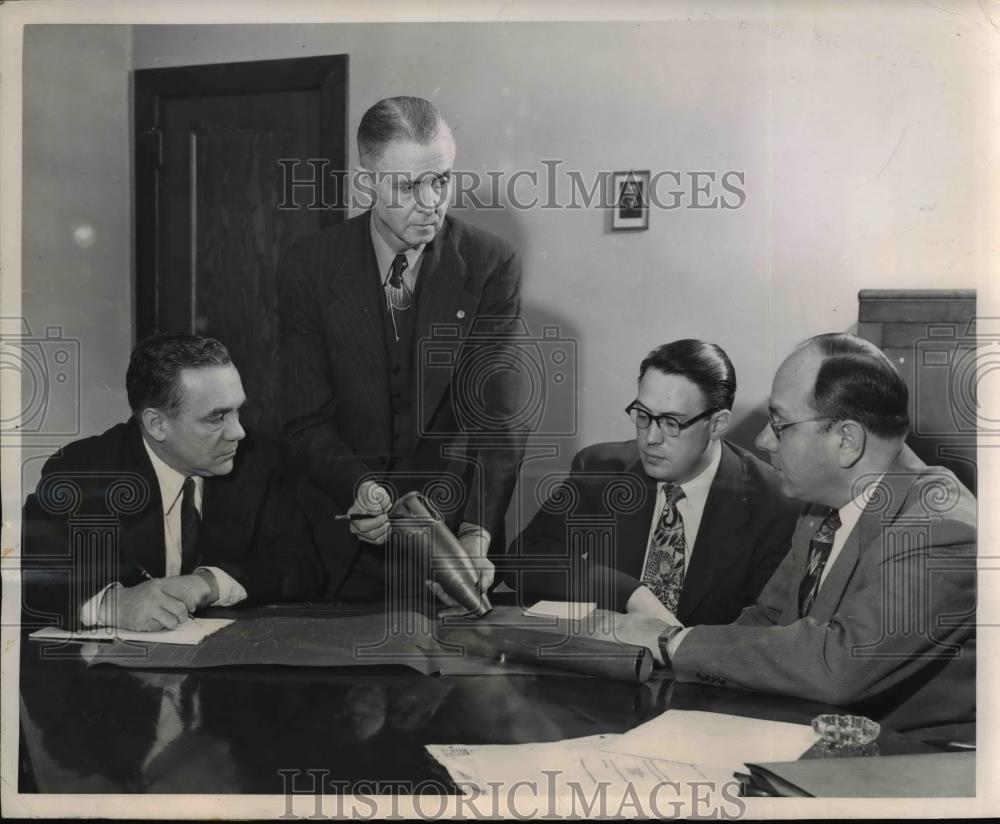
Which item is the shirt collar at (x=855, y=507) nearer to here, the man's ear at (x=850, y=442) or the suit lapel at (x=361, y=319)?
the man's ear at (x=850, y=442)

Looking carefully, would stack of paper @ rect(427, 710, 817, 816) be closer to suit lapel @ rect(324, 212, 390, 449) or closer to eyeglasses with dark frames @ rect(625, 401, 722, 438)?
eyeglasses with dark frames @ rect(625, 401, 722, 438)

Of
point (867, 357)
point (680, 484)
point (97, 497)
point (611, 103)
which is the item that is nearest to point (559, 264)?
point (611, 103)

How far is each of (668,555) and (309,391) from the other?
102 centimetres

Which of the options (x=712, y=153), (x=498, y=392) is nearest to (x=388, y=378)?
(x=498, y=392)

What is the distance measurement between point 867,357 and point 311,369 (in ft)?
4.69

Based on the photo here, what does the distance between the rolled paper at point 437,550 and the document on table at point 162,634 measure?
0.50 meters

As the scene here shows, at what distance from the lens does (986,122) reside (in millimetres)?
2814

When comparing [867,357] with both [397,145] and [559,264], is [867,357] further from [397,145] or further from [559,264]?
[397,145]

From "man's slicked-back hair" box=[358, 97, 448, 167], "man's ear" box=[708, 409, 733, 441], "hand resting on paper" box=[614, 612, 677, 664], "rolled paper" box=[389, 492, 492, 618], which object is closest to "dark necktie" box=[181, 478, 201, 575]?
"rolled paper" box=[389, 492, 492, 618]

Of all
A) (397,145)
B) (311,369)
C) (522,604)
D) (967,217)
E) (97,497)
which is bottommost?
(522,604)

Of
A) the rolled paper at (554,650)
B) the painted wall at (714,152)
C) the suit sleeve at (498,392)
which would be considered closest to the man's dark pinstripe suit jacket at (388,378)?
the suit sleeve at (498,392)

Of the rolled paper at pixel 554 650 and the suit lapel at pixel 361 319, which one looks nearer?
the rolled paper at pixel 554 650

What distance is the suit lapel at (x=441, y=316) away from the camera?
2.80 m

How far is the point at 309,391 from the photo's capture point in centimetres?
282
